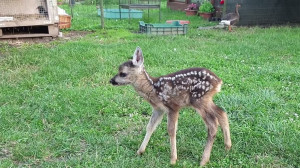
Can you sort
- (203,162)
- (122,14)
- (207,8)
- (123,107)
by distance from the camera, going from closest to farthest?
(203,162), (123,107), (122,14), (207,8)

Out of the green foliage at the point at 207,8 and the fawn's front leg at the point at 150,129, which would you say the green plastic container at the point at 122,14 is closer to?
the green foliage at the point at 207,8

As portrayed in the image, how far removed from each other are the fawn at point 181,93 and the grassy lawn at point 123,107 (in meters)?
0.40

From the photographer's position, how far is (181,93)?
3730 millimetres

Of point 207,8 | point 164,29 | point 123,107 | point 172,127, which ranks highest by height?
point 207,8

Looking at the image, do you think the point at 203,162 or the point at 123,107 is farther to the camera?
the point at 123,107

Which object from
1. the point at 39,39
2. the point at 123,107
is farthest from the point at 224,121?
the point at 39,39

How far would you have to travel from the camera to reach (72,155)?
13.0ft

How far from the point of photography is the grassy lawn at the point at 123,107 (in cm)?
389

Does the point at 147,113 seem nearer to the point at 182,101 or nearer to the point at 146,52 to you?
the point at 182,101

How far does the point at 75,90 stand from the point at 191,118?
2.09 metres

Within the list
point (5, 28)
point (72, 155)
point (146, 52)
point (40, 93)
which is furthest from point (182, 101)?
point (5, 28)

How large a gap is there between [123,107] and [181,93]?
1597mm

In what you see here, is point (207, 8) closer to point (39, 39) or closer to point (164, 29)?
point (164, 29)

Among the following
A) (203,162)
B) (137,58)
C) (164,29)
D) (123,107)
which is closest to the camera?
(203,162)
